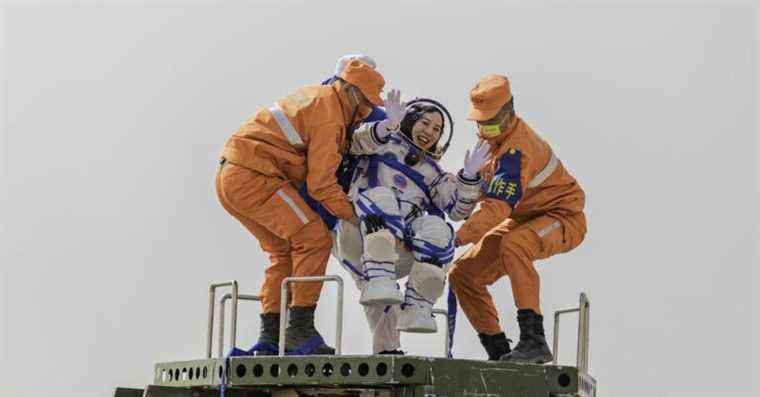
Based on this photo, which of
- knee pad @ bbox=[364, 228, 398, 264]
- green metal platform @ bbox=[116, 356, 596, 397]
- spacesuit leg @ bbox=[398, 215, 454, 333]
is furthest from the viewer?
spacesuit leg @ bbox=[398, 215, 454, 333]

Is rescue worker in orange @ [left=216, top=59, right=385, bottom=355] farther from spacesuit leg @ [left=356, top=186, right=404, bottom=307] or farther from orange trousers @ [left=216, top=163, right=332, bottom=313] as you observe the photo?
spacesuit leg @ [left=356, top=186, right=404, bottom=307]

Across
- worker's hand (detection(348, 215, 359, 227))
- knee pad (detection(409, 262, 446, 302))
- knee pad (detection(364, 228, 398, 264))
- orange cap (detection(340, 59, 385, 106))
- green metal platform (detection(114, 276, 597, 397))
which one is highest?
orange cap (detection(340, 59, 385, 106))

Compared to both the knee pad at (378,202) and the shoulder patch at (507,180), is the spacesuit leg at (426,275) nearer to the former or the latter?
the knee pad at (378,202)

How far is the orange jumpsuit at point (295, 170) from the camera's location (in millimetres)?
15406

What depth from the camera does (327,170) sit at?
1532 cm

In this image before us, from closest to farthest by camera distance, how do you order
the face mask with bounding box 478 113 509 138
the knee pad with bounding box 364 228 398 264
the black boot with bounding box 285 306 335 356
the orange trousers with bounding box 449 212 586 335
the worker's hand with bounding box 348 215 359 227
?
the knee pad with bounding box 364 228 398 264 < the black boot with bounding box 285 306 335 356 < the worker's hand with bounding box 348 215 359 227 < the orange trousers with bounding box 449 212 586 335 < the face mask with bounding box 478 113 509 138

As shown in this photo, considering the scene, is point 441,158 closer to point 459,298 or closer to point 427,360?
point 459,298

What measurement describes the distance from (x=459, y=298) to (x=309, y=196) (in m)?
→ 1.88

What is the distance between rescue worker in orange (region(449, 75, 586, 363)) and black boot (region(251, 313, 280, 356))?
1835 millimetres

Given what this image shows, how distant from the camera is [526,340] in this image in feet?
50.8

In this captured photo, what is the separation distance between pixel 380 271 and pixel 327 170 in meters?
1.07

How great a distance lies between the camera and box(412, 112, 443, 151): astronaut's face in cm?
1589

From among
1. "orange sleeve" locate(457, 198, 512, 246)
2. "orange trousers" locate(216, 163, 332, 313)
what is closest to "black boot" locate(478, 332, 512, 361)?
"orange sleeve" locate(457, 198, 512, 246)

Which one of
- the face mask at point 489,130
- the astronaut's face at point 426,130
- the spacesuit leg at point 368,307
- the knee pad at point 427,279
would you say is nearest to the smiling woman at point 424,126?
the astronaut's face at point 426,130
